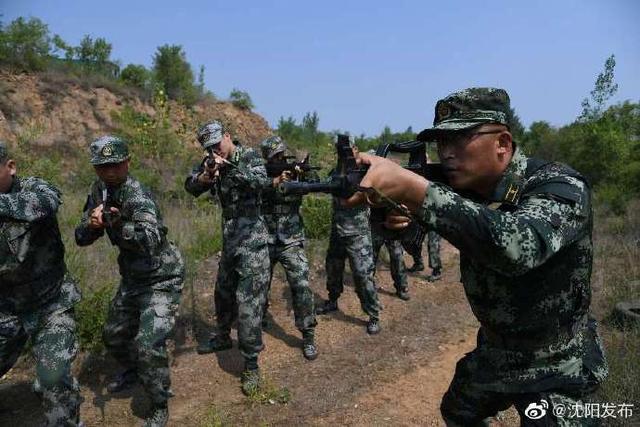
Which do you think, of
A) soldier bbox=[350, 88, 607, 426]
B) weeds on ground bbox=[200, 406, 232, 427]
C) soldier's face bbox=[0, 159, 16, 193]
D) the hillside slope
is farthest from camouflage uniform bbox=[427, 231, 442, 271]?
the hillside slope

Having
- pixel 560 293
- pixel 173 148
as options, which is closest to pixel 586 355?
pixel 560 293

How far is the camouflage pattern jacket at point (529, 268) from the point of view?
149 centimetres

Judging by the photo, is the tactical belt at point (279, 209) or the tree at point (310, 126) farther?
the tree at point (310, 126)

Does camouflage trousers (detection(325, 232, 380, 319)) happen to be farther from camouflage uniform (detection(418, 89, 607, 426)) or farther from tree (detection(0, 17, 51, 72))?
tree (detection(0, 17, 51, 72))

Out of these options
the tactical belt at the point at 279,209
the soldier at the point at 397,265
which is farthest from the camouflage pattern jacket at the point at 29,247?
the soldier at the point at 397,265

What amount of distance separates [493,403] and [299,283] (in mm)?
3025

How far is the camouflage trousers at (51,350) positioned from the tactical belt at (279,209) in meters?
2.47

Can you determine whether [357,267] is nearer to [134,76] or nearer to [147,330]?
[147,330]

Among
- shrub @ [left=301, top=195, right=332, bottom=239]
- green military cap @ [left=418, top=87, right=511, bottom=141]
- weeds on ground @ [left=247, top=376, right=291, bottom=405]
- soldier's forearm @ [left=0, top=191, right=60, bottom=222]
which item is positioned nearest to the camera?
green military cap @ [left=418, top=87, right=511, bottom=141]

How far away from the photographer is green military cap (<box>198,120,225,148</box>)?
4535mm

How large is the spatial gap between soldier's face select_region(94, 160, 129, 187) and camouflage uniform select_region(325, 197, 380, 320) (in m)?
2.75

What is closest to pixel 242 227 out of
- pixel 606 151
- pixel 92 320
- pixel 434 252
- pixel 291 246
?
pixel 291 246

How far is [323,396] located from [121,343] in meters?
1.81

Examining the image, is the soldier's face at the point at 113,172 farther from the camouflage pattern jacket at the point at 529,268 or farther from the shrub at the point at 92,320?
the camouflage pattern jacket at the point at 529,268
